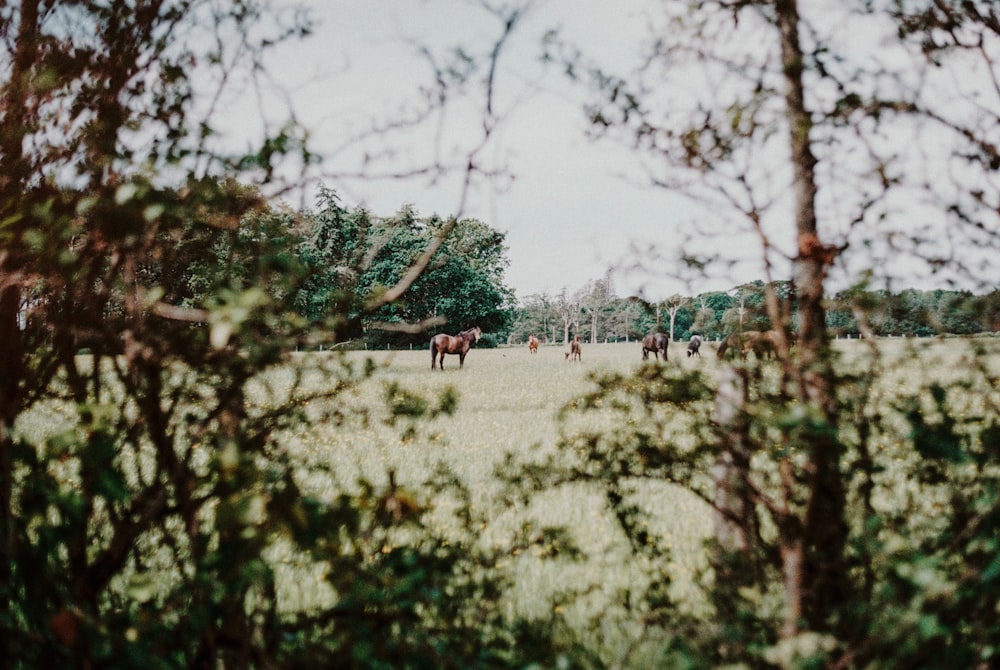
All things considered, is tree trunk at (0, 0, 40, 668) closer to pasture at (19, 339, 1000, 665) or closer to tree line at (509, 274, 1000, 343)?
pasture at (19, 339, 1000, 665)

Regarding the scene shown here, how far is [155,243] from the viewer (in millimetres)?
2064

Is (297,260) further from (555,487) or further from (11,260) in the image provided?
(555,487)

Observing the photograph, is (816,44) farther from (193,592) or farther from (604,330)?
(604,330)

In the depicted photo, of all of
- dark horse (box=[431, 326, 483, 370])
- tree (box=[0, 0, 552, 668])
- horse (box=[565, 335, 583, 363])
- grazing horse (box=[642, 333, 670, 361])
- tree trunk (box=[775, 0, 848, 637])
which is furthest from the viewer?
horse (box=[565, 335, 583, 363])

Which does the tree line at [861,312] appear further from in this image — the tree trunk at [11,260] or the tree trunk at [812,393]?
the tree trunk at [11,260]

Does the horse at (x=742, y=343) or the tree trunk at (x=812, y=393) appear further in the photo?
the horse at (x=742, y=343)

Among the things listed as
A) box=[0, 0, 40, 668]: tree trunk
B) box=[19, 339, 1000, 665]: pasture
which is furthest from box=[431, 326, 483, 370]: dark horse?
box=[0, 0, 40, 668]: tree trunk

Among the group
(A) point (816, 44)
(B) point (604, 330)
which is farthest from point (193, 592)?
(B) point (604, 330)

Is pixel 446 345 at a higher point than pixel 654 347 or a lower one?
lower

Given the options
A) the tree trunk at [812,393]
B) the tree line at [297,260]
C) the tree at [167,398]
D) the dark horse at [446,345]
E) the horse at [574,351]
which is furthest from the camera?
the horse at [574,351]

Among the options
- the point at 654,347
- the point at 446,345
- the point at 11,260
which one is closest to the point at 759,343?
the point at 11,260

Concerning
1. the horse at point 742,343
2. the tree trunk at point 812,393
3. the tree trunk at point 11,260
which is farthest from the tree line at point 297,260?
the tree trunk at point 812,393

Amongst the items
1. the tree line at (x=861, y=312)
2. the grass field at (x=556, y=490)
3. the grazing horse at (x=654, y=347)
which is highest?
the tree line at (x=861, y=312)

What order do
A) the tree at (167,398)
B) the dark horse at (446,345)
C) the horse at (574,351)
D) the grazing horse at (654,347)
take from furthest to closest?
the horse at (574,351) → the dark horse at (446,345) → the grazing horse at (654,347) → the tree at (167,398)
